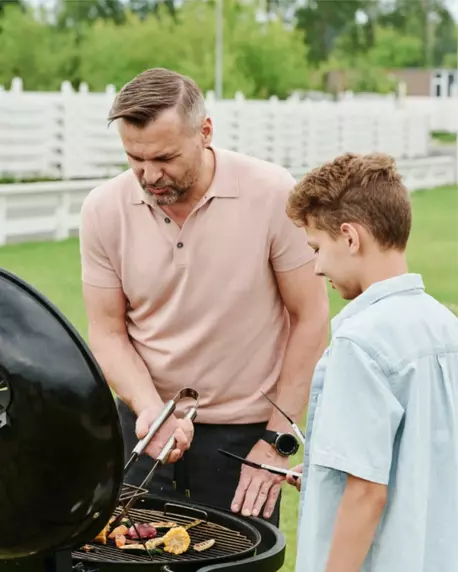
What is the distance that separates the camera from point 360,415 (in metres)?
2.38

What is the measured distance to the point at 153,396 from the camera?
11.1 ft

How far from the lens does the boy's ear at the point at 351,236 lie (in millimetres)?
2459

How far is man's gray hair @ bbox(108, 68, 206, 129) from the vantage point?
3.12m

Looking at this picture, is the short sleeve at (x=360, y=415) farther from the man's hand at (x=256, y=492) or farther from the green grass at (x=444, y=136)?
the green grass at (x=444, y=136)

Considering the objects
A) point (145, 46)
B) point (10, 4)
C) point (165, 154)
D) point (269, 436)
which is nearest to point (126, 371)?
point (269, 436)

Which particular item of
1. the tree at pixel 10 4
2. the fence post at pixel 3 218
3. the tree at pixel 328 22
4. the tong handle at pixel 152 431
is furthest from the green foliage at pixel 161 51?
the tong handle at pixel 152 431

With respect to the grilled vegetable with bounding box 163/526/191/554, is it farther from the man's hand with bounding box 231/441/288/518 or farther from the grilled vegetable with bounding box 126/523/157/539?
the man's hand with bounding box 231/441/288/518

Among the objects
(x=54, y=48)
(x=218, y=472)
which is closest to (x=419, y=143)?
(x=54, y=48)

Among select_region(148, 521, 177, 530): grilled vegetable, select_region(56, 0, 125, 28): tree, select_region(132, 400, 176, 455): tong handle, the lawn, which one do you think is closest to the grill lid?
select_region(132, 400, 176, 455): tong handle

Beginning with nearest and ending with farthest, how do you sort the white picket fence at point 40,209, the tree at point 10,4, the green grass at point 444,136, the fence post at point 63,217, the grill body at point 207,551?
the grill body at point 207,551
the white picket fence at point 40,209
the fence post at point 63,217
the tree at point 10,4
the green grass at point 444,136

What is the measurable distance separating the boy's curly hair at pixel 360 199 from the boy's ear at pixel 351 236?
0.01 m

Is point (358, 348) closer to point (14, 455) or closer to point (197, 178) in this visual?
point (14, 455)

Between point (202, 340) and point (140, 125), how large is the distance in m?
0.62

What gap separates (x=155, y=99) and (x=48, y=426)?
1.09m
